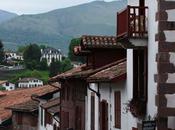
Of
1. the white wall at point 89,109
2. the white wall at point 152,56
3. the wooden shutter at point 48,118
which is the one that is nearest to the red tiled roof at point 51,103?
the wooden shutter at point 48,118

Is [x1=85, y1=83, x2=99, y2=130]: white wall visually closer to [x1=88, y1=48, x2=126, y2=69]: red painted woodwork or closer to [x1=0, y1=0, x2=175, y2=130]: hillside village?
[x1=0, y1=0, x2=175, y2=130]: hillside village

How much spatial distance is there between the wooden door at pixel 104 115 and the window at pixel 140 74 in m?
6.18

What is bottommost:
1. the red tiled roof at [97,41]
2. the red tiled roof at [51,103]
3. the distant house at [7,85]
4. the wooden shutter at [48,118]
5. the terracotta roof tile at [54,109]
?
the distant house at [7,85]

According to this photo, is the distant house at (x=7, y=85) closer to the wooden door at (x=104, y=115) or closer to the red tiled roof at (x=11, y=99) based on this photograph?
the red tiled roof at (x=11, y=99)

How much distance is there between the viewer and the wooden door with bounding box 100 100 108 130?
1143 inches

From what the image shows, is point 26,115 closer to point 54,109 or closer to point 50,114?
point 50,114

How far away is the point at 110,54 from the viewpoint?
35000 mm

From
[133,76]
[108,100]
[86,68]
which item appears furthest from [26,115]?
[133,76]

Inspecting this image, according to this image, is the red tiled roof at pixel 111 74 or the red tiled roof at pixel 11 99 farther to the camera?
the red tiled roof at pixel 11 99

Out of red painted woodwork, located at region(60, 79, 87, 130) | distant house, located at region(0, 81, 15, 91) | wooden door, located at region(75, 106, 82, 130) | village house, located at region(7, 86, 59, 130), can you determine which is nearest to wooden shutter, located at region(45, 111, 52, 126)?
village house, located at region(7, 86, 59, 130)

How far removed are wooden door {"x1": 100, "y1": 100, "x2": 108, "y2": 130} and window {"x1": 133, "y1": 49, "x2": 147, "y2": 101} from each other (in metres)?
6.18

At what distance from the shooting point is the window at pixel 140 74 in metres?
21.3

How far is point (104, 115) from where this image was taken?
97.1ft

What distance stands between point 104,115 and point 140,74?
7734 millimetres
